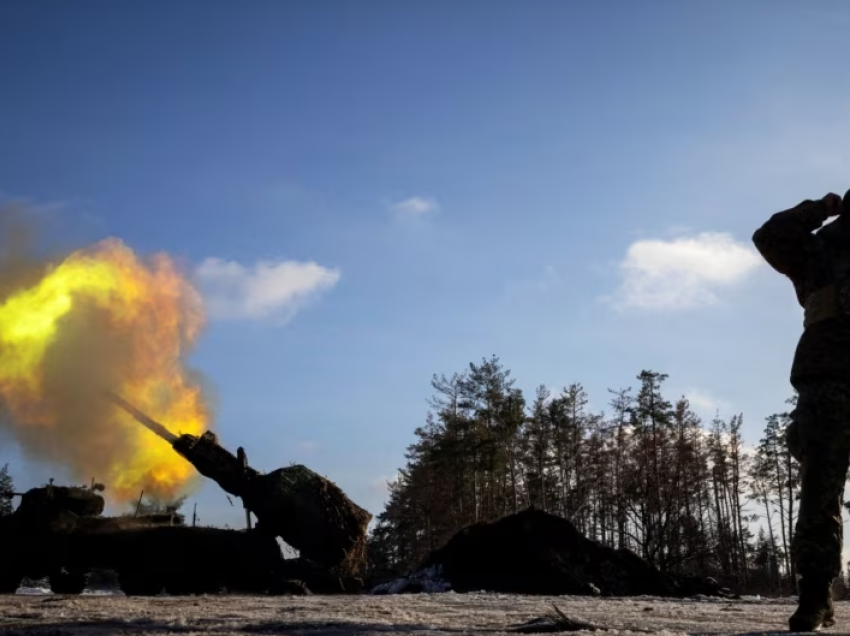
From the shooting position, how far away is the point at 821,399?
512 cm

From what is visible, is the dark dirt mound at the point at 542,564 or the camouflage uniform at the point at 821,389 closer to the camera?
the camouflage uniform at the point at 821,389

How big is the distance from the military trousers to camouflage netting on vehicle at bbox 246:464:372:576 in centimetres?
1132

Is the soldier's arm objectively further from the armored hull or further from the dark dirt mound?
the armored hull

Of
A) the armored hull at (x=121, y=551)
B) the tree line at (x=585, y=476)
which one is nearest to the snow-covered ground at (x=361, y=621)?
the armored hull at (x=121, y=551)

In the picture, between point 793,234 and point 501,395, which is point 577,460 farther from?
point 793,234

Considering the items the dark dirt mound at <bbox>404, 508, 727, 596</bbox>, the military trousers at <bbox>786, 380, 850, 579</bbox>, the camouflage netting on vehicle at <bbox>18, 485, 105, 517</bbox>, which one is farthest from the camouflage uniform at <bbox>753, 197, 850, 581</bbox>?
the camouflage netting on vehicle at <bbox>18, 485, 105, 517</bbox>

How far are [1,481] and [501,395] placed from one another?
41547 millimetres

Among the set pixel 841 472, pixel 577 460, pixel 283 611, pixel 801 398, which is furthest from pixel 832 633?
pixel 577 460

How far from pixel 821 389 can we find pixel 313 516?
11.8 m

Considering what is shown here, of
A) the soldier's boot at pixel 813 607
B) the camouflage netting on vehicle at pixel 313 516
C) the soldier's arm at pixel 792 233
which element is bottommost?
the soldier's boot at pixel 813 607

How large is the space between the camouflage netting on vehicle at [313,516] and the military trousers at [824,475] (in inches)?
446

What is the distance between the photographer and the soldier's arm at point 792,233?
5406 millimetres

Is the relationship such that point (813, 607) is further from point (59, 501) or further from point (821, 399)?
point (59, 501)

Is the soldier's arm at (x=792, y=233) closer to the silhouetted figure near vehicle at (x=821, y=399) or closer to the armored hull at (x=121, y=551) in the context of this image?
the silhouetted figure near vehicle at (x=821, y=399)
